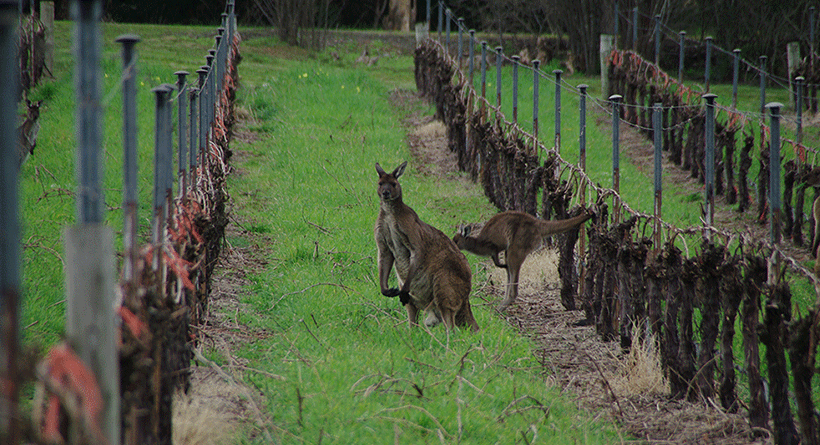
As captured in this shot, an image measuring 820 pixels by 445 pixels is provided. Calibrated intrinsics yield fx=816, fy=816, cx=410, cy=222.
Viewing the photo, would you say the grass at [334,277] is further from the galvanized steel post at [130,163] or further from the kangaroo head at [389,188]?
the kangaroo head at [389,188]

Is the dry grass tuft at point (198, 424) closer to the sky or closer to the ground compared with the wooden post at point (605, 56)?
closer to the ground

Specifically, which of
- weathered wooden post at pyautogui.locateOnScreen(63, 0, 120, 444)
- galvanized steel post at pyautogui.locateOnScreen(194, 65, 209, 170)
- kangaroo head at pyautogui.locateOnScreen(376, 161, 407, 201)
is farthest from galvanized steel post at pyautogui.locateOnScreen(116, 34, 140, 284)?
kangaroo head at pyautogui.locateOnScreen(376, 161, 407, 201)

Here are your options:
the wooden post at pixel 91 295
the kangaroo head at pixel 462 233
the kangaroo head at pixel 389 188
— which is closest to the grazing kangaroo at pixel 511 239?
the kangaroo head at pixel 462 233

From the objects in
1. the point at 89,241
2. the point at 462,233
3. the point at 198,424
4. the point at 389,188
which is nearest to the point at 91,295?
the point at 89,241

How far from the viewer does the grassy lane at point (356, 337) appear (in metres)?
4.50

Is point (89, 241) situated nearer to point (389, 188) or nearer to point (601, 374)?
point (601, 374)

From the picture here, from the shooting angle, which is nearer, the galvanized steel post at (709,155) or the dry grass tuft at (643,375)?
the dry grass tuft at (643,375)

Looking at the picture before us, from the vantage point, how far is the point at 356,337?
6047mm

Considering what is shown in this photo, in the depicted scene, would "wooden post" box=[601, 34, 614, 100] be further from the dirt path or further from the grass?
the dirt path

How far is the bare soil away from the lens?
15.6 ft

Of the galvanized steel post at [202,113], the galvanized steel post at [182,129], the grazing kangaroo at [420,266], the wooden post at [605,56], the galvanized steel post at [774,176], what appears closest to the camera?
the galvanized steel post at [774,176]

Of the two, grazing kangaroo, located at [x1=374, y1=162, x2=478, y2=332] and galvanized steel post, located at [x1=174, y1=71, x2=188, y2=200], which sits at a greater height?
galvanized steel post, located at [x1=174, y1=71, x2=188, y2=200]

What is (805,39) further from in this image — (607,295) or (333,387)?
(333,387)

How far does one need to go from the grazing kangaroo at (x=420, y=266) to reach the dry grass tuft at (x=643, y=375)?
4.12ft
